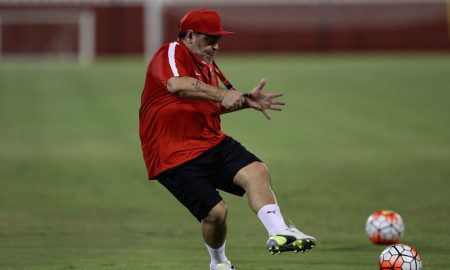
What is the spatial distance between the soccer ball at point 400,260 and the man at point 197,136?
110cm

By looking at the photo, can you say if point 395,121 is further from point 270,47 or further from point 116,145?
point 270,47

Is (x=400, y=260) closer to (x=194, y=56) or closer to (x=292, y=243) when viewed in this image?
(x=292, y=243)

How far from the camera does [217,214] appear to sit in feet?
28.3

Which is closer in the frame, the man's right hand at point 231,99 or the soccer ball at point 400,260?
the man's right hand at point 231,99

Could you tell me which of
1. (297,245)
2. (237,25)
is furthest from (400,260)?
(237,25)

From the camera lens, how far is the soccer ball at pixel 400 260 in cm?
873

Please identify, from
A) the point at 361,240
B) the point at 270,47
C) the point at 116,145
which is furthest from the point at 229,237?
the point at 270,47

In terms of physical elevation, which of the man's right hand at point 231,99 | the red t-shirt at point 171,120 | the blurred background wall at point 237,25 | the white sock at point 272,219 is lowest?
the blurred background wall at point 237,25

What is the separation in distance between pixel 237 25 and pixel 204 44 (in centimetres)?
3007

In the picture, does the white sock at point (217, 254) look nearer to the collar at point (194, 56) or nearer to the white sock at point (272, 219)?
the white sock at point (272, 219)

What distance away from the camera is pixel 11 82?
30219 millimetres

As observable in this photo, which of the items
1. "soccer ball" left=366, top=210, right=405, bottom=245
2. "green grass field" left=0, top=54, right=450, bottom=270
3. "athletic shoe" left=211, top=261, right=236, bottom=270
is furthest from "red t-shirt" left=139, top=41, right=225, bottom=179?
"soccer ball" left=366, top=210, right=405, bottom=245

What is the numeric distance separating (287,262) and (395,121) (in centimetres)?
1413

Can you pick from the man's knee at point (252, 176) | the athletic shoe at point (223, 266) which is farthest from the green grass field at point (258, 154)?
the man's knee at point (252, 176)
